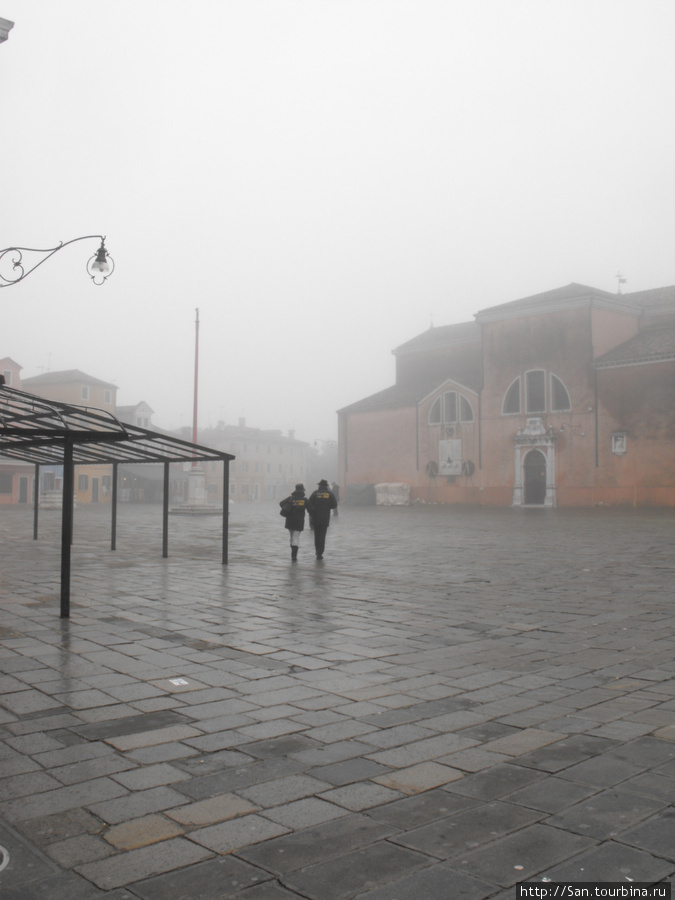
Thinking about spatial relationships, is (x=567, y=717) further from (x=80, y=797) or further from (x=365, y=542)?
(x=365, y=542)

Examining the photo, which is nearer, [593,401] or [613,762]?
[613,762]

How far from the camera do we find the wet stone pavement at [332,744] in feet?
9.27

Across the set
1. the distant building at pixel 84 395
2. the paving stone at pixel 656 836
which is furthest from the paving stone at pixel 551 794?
the distant building at pixel 84 395

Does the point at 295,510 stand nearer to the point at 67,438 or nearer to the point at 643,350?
the point at 67,438

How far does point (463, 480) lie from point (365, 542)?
2724cm

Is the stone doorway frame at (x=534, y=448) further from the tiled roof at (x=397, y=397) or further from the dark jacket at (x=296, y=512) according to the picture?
the dark jacket at (x=296, y=512)

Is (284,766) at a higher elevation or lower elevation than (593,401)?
lower

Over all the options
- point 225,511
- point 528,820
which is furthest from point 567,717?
point 225,511

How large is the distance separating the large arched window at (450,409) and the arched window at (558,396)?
5.50 m

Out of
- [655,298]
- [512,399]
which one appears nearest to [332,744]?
[512,399]

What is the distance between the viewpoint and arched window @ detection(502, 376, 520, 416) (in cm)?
4341

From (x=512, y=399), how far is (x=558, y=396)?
2.94m

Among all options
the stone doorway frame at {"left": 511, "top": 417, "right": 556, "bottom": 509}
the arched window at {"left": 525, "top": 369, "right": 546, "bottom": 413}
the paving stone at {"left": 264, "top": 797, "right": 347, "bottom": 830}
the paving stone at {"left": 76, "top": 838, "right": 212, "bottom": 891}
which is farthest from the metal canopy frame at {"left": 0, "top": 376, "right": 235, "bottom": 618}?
the arched window at {"left": 525, "top": 369, "right": 546, "bottom": 413}

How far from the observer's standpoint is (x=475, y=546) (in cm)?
1741
